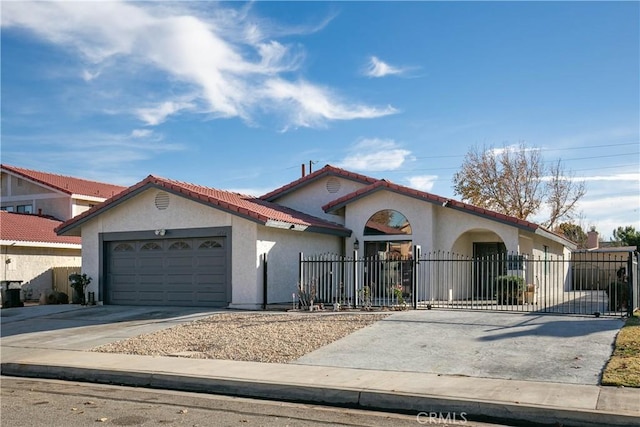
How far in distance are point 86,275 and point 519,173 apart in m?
32.3

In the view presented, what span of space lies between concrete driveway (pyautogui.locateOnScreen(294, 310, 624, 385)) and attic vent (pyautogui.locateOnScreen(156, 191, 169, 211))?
29.6 ft

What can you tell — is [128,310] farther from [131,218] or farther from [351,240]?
[351,240]

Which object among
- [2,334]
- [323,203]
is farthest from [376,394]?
[323,203]

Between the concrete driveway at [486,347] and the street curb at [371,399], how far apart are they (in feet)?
6.43

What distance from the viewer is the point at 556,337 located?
43.2 feet

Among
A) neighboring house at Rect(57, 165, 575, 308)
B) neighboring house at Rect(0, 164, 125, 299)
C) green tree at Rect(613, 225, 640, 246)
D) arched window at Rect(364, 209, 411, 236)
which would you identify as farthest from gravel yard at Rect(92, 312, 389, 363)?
green tree at Rect(613, 225, 640, 246)

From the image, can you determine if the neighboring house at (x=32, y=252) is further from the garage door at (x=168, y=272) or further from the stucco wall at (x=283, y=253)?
the stucco wall at (x=283, y=253)

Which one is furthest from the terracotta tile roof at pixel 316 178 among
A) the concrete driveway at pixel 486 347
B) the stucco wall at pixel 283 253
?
the concrete driveway at pixel 486 347

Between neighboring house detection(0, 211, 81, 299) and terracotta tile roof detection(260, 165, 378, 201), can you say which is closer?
terracotta tile roof detection(260, 165, 378, 201)

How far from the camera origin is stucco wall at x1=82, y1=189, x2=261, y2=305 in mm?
19797

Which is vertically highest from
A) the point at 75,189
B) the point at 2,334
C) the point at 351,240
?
the point at 75,189

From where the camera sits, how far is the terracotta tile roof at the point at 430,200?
70.2ft

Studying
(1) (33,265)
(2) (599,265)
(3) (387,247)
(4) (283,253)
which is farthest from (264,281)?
(2) (599,265)

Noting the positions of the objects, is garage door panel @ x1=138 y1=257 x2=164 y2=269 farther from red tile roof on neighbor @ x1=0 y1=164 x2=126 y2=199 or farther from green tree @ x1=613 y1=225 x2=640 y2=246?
green tree @ x1=613 y1=225 x2=640 y2=246
